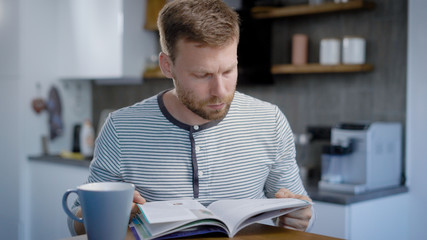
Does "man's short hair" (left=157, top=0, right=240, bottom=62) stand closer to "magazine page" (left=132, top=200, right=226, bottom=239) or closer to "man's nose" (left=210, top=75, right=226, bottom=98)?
"man's nose" (left=210, top=75, right=226, bottom=98)

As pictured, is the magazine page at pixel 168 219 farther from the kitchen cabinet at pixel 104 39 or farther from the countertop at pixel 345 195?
the kitchen cabinet at pixel 104 39

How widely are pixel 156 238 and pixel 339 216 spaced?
1345 millimetres

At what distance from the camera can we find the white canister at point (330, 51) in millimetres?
2549

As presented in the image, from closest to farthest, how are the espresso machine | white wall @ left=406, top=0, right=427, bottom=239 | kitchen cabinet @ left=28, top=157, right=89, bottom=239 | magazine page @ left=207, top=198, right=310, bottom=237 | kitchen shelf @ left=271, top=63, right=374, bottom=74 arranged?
1. magazine page @ left=207, top=198, right=310, bottom=237
2. the espresso machine
3. white wall @ left=406, top=0, right=427, bottom=239
4. kitchen shelf @ left=271, top=63, right=374, bottom=74
5. kitchen cabinet @ left=28, top=157, right=89, bottom=239

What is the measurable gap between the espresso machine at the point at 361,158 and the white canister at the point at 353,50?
0.35m

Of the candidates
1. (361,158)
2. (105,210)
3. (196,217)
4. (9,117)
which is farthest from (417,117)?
(9,117)

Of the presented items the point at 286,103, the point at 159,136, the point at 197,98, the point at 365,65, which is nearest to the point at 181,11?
the point at 197,98

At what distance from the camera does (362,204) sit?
87.0 inches

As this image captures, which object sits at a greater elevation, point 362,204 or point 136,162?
point 136,162

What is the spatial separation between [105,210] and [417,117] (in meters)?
1.90

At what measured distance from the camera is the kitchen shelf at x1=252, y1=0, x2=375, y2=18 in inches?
96.4

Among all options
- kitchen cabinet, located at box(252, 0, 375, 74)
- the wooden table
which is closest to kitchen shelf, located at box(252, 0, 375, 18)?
kitchen cabinet, located at box(252, 0, 375, 74)

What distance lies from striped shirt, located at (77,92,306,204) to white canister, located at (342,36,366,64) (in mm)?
1115

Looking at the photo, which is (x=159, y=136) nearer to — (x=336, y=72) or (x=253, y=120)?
(x=253, y=120)
